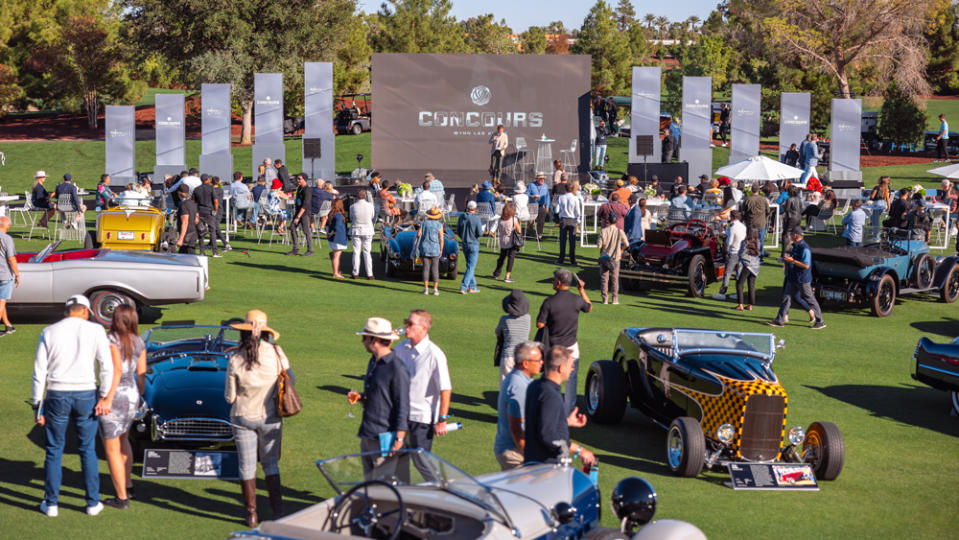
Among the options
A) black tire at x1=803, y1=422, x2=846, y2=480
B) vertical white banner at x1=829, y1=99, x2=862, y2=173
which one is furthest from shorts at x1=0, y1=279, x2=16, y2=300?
vertical white banner at x1=829, y1=99, x2=862, y2=173

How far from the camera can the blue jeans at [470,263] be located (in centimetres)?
1809

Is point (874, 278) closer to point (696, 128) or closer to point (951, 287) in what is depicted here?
point (951, 287)

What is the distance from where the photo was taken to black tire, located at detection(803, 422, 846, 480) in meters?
9.32

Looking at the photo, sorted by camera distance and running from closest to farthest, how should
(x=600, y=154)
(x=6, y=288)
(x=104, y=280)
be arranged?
1. (x=6, y=288)
2. (x=104, y=280)
3. (x=600, y=154)

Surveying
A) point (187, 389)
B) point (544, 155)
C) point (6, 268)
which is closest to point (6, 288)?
point (6, 268)

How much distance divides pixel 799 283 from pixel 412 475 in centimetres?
1158

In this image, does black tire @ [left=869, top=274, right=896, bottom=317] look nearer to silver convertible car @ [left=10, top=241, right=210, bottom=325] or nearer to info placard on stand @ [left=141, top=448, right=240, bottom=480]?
silver convertible car @ [left=10, top=241, right=210, bottom=325]

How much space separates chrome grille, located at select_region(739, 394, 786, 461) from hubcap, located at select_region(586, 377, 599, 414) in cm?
201

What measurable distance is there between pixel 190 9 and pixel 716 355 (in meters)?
39.8

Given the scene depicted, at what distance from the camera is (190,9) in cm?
4484

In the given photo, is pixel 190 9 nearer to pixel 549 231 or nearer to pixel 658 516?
pixel 549 231

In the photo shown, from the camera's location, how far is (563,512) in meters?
5.90

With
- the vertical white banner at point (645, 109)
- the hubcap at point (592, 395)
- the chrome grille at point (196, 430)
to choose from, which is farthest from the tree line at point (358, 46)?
the chrome grille at point (196, 430)

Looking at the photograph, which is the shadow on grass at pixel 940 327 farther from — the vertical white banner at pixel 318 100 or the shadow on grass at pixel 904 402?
the vertical white banner at pixel 318 100
